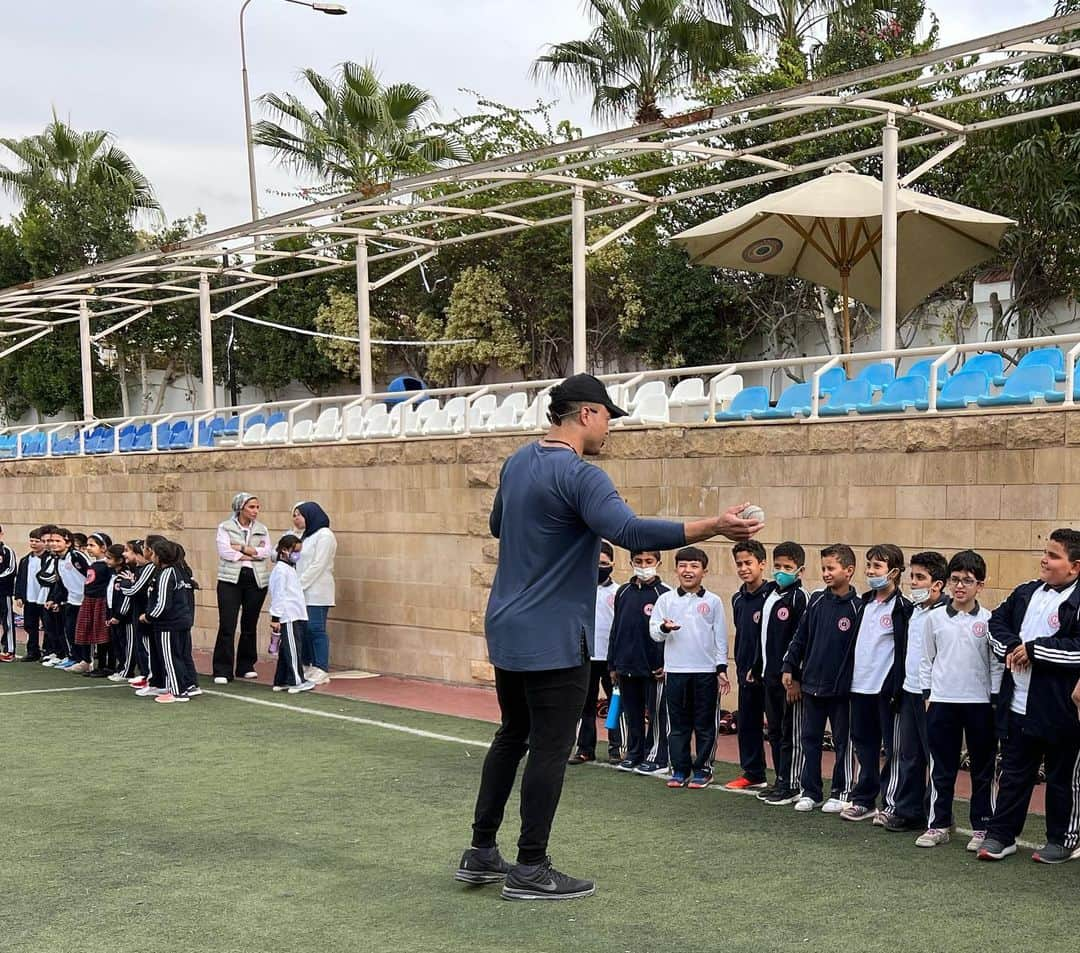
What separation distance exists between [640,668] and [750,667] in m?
0.88

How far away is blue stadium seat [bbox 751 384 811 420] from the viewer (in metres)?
10.7

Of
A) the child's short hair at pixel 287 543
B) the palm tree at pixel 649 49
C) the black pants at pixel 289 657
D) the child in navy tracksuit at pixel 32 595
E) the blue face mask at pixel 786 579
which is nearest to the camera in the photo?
the blue face mask at pixel 786 579

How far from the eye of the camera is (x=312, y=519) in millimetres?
14219

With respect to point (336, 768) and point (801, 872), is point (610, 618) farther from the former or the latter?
point (801, 872)

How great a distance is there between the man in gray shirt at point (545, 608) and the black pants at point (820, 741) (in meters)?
2.47

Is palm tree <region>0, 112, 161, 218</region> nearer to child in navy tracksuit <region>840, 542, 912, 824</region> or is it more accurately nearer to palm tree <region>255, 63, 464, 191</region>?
palm tree <region>255, 63, 464, 191</region>

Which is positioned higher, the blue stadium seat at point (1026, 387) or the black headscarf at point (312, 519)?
the blue stadium seat at point (1026, 387)

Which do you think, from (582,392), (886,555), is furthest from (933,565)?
(582,392)

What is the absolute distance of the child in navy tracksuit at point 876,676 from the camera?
23.8 ft

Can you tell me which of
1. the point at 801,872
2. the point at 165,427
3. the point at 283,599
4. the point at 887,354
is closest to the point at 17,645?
the point at 165,427

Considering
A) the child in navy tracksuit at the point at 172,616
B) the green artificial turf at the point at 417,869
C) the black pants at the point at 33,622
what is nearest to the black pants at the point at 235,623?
the child in navy tracksuit at the point at 172,616

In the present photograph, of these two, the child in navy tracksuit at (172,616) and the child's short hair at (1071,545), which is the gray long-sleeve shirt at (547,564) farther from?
the child in navy tracksuit at (172,616)

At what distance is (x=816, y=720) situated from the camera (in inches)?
297

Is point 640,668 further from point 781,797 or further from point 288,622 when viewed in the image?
point 288,622
